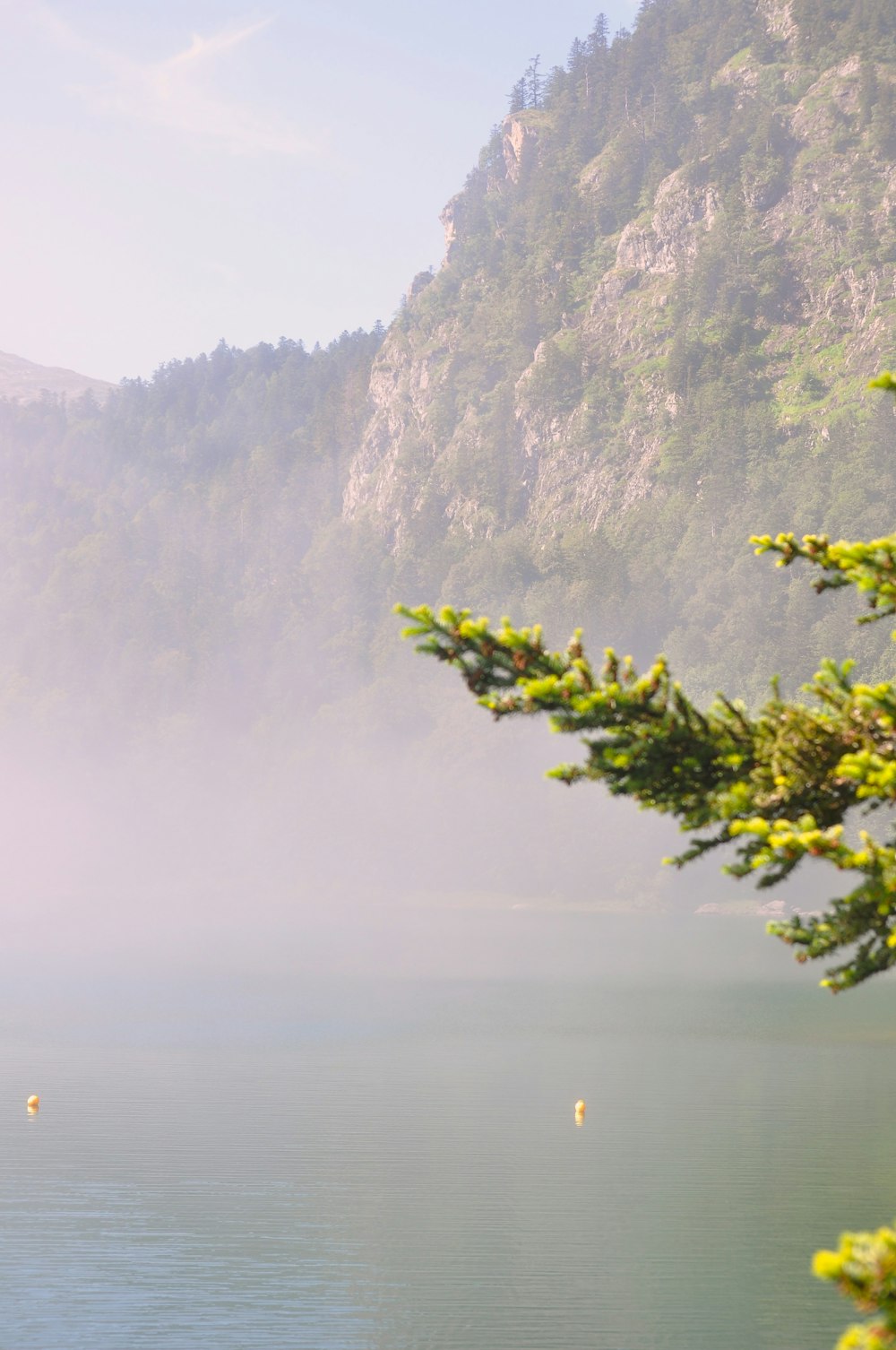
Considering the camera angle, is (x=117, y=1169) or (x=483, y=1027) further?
(x=483, y=1027)

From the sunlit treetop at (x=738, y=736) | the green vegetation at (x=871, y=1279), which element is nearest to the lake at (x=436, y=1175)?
the sunlit treetop at (x=738, y=736)

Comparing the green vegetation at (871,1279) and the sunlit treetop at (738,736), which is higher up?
the sunlit treetop at (738,736)

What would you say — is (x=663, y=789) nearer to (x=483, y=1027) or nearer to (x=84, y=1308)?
(x=84, y=1308)

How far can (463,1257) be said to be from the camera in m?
28.5

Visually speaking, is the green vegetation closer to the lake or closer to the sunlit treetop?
the sunlit treetop

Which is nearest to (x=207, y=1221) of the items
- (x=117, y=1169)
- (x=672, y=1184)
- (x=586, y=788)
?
(x=117, y=1169)

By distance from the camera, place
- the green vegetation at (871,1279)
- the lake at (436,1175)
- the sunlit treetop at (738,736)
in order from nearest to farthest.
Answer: the green vegetation at (871,1279)
the sunlit treetop at (738,736)
the lake at (436,1175)

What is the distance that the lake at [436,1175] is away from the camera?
25266 mm

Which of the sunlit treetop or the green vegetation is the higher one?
the sunlit treetop

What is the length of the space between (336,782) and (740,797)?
172 meters

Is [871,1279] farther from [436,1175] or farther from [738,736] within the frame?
[436,1175]

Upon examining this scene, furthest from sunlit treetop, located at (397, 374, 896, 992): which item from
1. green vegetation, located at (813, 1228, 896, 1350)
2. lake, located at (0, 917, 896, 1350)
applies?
lake, located at (0, 917, 896, 1350)

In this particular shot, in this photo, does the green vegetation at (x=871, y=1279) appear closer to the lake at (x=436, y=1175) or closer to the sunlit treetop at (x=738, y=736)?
the sunlit treetop at (x=738, y=736)

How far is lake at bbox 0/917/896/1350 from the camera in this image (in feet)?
82.9
